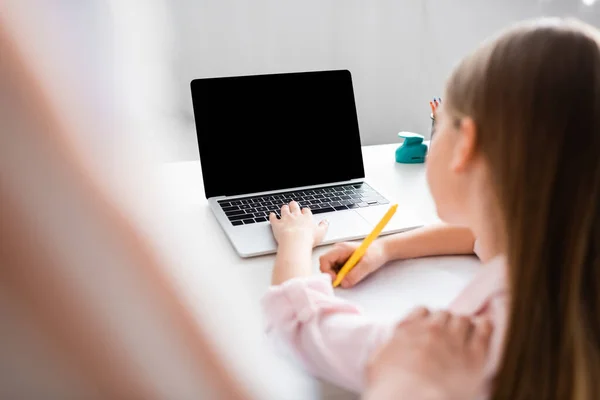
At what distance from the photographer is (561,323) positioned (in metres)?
0.49

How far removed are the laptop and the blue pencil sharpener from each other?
147 millimetres

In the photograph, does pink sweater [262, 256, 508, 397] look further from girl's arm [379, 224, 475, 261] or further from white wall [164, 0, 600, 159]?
white wall [164, 0, 600, 159]

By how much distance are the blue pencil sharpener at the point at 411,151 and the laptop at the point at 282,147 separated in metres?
0.15

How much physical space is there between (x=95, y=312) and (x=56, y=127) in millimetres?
80

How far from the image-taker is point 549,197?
0.49 metres

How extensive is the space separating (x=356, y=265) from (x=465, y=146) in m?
0.30

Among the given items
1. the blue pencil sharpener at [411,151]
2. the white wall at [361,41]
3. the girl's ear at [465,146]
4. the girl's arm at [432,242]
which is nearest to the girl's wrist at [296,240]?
the girl's arm at [432,242]

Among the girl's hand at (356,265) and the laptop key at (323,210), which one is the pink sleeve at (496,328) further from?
the laptop key at (323,210)

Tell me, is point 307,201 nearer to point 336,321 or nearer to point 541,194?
point 336,321

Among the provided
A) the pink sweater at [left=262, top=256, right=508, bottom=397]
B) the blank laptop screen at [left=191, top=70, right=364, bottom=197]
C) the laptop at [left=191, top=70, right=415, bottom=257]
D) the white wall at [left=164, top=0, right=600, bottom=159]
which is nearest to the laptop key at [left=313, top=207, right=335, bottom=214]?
the laptop at [left=191, top=70, right=415, bottom=257]

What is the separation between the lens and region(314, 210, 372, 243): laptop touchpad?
91 cm

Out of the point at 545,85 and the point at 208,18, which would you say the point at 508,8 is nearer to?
the point at 208,18

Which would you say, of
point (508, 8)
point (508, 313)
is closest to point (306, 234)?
point (508, 313)

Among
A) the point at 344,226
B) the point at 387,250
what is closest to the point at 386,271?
the point at 387,250
